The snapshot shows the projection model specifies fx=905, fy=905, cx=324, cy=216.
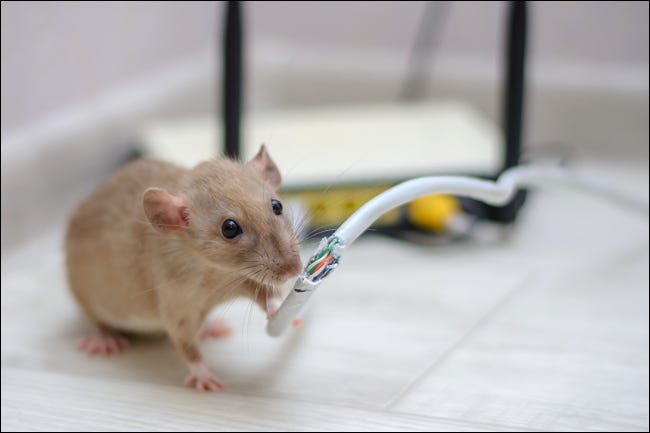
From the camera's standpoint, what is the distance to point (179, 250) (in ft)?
3.25

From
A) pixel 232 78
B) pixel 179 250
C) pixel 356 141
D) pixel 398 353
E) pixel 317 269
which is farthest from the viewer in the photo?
pixel 356 141

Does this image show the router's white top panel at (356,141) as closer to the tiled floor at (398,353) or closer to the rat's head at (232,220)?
the tiled floor at (398,353)

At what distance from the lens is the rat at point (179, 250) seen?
910mm

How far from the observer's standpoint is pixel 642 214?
135 centimetres

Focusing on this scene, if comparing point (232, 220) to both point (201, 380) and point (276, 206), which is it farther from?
point (201, 380)

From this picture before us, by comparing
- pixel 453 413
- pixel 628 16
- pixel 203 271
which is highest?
pixel 628 16

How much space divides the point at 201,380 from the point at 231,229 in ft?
0.72

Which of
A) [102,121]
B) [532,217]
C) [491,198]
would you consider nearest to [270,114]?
[102,121]

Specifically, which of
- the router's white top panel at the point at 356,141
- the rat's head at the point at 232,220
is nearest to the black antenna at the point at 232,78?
the router's white top panel at the point at 356,141

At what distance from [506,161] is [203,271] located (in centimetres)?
61

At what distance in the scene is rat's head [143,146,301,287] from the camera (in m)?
0.90

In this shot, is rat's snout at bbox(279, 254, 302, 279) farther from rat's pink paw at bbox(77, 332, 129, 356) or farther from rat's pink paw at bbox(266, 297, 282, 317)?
rat's pink paw at bbox(77, 332, 129, 356)

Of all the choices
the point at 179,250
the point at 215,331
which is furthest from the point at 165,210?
the point at 215,331

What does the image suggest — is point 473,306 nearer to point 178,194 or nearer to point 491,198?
point 491,198
